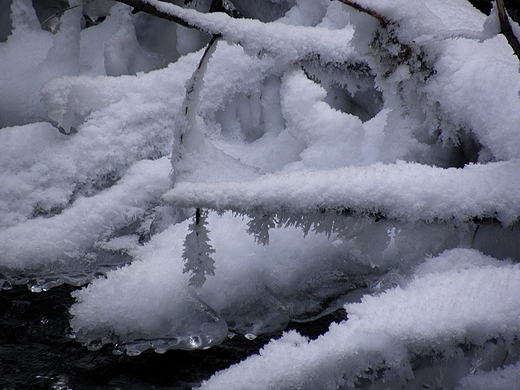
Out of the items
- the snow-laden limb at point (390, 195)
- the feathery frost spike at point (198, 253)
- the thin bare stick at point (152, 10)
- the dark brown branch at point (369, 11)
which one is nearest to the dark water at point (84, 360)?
the feathery frost spike at point (198, 253)

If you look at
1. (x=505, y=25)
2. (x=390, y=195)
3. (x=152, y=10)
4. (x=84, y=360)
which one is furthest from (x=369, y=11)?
(x=84, y=360)

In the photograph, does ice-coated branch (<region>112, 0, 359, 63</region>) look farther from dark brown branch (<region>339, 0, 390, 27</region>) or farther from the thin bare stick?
dark brown branch (<region>339, 0, 390, 27</region>)

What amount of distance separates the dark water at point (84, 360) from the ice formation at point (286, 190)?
0.04 m

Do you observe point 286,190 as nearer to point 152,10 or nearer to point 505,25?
point 505,25

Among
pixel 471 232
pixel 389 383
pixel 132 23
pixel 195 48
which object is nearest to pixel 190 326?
pixel 389 383

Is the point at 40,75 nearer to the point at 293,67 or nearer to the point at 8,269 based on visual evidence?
the point at 8,269

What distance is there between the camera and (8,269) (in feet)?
4.69

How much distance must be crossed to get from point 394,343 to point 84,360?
0.73 meters

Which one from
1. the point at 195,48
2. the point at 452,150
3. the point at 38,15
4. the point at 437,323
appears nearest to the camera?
the point at 437,323

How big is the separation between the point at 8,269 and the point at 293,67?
1.07 meters

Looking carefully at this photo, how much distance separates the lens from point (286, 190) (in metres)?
1.04

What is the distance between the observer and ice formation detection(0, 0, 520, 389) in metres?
0.91

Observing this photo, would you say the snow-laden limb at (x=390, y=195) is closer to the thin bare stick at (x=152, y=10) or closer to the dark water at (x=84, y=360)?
the dark water at (x=84, y=360)

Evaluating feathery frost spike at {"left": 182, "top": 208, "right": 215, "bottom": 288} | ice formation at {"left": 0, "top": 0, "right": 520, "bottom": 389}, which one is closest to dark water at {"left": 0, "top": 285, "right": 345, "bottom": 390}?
ice formation at {"left": 0, "top": 0, "right": 520, "bottom": 389}
